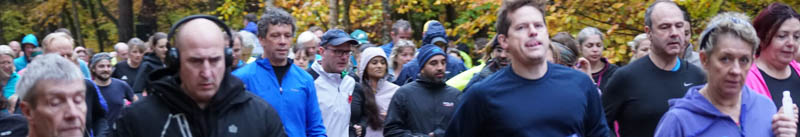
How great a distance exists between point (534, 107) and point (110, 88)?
724 centimetres

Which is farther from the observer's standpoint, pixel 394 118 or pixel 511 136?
pixel 394 118

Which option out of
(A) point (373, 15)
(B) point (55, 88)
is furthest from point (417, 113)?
(A) point (373, 15)

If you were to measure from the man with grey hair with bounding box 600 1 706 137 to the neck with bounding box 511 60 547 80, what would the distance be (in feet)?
5.60

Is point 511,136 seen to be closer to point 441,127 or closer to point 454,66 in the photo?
point 441,127

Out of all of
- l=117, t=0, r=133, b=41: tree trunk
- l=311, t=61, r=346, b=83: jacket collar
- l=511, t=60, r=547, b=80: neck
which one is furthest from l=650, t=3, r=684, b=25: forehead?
l=117, t=0, r=133, b=41: tree trunk

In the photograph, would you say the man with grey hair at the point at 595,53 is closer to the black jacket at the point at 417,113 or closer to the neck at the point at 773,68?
the black jacket at the point at 417,113

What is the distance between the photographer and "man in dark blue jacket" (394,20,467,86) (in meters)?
11.5

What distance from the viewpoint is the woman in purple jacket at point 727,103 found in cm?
469

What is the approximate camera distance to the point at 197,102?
176 inches

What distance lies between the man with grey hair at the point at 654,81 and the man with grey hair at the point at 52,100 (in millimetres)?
3534

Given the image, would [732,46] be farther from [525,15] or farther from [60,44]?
[60,44]

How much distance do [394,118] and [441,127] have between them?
→ 428 mm

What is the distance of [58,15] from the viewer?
33750 millimetres

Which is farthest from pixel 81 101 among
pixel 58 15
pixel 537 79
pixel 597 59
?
pixel 58 15
